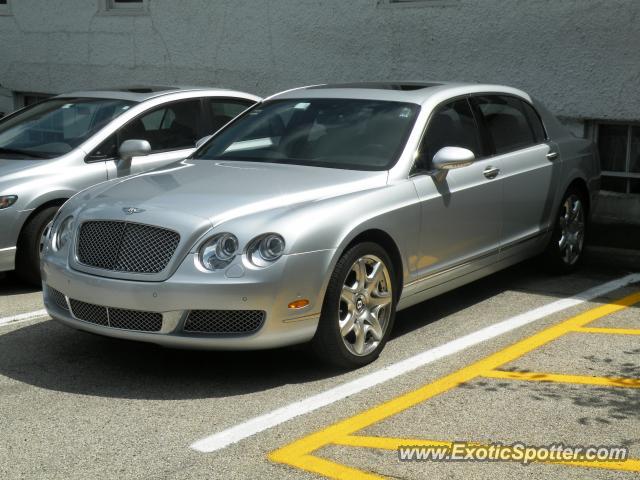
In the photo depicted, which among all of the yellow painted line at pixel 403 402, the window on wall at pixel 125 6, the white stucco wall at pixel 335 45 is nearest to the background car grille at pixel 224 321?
the yellow painted line at pixel 403 402

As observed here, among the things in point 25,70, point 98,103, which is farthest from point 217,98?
point 25,70

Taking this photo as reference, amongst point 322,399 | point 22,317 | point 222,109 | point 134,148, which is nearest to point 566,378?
point 322,399

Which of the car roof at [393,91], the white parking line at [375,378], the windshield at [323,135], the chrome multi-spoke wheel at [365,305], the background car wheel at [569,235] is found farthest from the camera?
the background car wheel at [569,235]

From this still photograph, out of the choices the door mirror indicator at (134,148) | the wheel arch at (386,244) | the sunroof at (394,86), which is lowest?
the wheel arch at (386,244)

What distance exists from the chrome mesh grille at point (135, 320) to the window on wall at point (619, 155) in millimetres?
6623

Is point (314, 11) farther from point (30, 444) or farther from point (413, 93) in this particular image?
point (30, 444)

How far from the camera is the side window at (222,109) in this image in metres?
9.46

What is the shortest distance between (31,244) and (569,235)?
415cm

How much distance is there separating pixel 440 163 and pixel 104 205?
2013 millimetres

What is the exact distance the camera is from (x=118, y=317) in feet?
18.8

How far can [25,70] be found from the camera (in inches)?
627

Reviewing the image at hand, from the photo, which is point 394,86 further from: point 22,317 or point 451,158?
point 22,317

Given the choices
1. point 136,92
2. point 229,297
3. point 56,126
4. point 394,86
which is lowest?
point 229,297

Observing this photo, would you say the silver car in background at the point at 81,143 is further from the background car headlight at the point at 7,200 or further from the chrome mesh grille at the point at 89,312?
the chrome mesh grille at the point at 89,312
